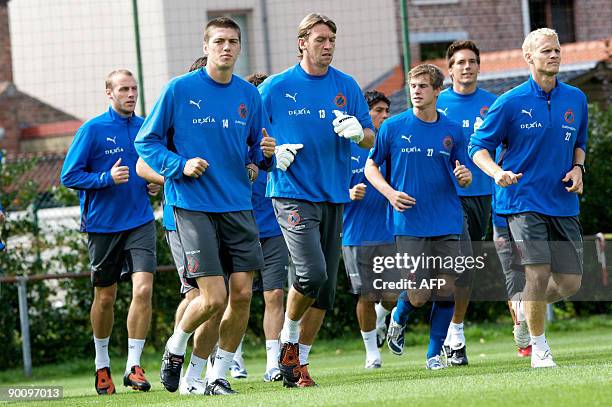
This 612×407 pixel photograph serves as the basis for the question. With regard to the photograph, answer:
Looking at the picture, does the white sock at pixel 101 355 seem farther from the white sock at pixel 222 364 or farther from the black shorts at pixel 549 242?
the black shorts at pixel 549 242

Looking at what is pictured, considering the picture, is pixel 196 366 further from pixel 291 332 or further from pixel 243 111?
pixel 243 111

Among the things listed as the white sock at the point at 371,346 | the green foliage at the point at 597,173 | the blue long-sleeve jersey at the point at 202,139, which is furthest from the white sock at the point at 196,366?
the green foliage at the point at 597,173

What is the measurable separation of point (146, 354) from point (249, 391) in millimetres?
6102

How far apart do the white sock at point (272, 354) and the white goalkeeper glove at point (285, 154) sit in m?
2.28

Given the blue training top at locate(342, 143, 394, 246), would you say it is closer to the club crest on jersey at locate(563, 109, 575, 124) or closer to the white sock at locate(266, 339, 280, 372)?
the white sock at locate(266, 339, 280, 372)

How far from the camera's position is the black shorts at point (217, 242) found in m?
8.54

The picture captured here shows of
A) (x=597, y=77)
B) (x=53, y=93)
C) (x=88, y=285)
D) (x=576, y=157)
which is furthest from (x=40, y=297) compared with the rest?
(x=597, y=77)

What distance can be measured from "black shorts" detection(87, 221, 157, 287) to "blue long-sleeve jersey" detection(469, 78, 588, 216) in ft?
9.45

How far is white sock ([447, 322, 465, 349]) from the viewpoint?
11.1m

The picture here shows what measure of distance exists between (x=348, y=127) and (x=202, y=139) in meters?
1.06

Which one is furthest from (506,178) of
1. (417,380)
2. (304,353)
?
(304,353)

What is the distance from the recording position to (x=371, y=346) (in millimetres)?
11891

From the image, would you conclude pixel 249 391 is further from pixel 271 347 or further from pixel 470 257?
pixel 470 257

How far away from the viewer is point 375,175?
1069 cm
